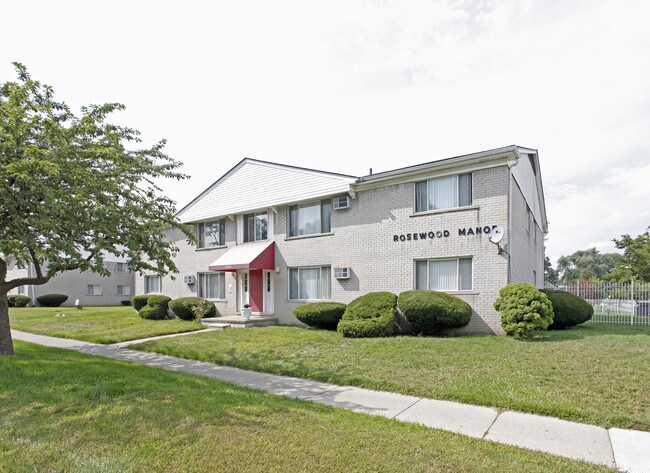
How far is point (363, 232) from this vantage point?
15609 mm

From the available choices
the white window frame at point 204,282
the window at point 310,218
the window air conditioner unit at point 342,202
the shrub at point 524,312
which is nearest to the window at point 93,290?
the white window frame at point 204,282

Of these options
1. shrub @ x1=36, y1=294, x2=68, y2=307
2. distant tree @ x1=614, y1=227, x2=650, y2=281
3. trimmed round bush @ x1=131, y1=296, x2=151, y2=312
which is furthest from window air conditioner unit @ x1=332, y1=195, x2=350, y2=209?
shrub @ x1=36, y1=294, x2=68, y2=307

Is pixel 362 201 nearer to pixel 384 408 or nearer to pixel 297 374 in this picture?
pixel 297 374

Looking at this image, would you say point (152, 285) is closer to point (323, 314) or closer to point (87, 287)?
point (323, 314)

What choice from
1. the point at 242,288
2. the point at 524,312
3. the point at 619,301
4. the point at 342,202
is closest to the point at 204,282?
the point at 242,288

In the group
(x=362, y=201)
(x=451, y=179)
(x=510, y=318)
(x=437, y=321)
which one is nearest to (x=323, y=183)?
(x=362, y=201)

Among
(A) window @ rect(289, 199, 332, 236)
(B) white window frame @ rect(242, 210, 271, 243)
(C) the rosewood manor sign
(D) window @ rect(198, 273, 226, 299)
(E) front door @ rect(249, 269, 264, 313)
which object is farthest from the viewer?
(D) window @ rect(198, 273, 226, 299)

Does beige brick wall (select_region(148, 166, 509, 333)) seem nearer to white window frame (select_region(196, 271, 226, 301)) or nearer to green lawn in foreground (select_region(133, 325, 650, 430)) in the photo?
white window frame (select_region(196, 271, 226, 301))

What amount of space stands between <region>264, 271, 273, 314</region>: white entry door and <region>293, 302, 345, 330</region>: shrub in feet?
11.6

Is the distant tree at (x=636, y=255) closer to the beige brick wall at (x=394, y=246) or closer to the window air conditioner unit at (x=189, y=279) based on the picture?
the beige brick wall at (x=394, y=246)

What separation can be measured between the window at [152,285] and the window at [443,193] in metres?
18.0

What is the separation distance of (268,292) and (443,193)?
9.26 metres

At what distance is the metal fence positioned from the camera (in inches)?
707

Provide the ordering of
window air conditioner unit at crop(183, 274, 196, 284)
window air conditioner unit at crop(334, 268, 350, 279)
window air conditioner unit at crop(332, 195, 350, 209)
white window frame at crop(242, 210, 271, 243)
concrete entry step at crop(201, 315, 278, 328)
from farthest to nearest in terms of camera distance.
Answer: window air conditioner unit at crop(183, 274, 196, 284) < white window frame at crop(242, 210, 271, 243) < concrete entry step at crop(201, 315, 278, 328) < window air conditioner unit at crop(332, 195, 350, 209) < window air conditioner unit at crop(334, 268, 350, 279)
